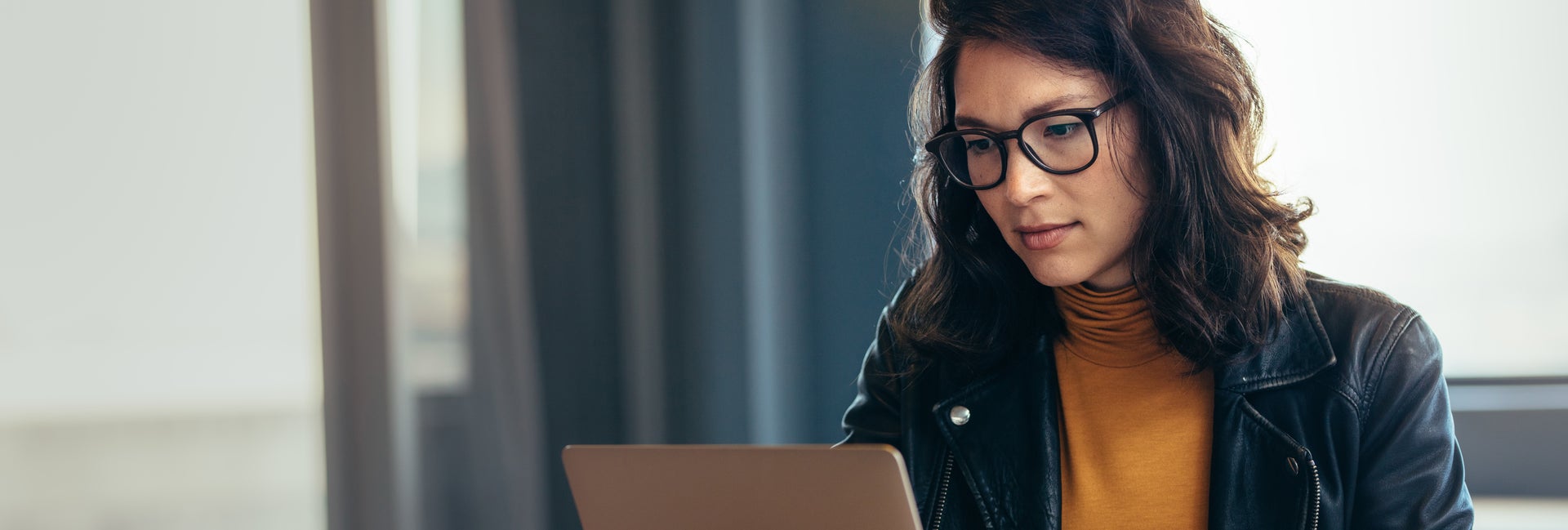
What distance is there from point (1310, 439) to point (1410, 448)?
90 millimetres

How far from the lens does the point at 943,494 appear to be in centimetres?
132

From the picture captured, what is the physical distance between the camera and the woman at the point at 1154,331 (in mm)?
1132

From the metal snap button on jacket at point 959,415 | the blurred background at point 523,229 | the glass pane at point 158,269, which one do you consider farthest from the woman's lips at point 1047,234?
the glass pane at point 158,269

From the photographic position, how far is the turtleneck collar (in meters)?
1.27

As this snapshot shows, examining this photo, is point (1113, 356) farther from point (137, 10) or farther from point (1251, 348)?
point (137, 10)

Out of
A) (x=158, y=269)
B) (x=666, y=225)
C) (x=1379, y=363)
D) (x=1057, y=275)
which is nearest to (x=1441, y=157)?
(x=1379, y=363)

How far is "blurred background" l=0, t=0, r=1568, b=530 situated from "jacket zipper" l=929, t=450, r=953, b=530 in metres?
0.72

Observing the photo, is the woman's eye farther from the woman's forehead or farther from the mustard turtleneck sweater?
the mustard turtleneck sweater

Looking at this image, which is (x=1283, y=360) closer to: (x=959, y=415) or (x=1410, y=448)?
(x=1410, y=448)

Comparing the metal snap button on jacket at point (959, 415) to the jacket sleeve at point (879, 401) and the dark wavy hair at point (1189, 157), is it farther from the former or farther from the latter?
the dark wavy hair at point (1189, 157)

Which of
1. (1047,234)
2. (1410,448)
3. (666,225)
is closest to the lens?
(1410,448)

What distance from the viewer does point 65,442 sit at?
5.35ft

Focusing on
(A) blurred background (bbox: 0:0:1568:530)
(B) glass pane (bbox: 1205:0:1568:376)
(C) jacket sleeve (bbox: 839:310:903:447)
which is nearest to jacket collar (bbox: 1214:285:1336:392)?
(C) jacket sleeve (bbox: 839:310:903:447)

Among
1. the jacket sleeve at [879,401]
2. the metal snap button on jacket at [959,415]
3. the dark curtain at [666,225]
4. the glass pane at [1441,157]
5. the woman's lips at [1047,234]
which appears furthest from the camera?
the dark curtain at [666,225]
